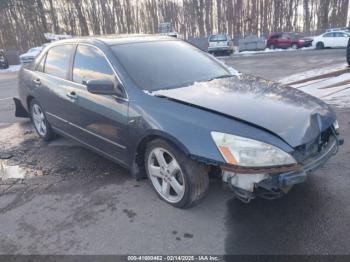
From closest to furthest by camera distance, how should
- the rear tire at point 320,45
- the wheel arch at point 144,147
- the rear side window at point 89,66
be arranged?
the wheel arch at point 144,147 < the rear side window at point 89,66 < the rear tire at point 320,45

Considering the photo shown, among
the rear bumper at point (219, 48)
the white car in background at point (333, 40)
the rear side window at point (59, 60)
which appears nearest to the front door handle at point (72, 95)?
the rear side window at point (59, 60)

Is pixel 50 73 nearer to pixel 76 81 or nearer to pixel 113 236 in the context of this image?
pixel 76 81

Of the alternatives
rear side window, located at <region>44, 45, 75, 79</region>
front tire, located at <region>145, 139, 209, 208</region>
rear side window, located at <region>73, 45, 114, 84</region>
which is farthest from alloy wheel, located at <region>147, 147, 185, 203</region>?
rear side window, located at <region>44, 45, 75, 79</region>

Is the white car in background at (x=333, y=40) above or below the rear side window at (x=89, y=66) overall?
below

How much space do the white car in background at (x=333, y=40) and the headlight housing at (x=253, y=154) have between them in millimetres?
26562

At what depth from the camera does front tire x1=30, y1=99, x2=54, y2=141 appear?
17.6 ft

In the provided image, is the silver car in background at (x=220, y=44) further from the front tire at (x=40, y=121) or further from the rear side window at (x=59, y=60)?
the rear side window at (x=59, y=60)

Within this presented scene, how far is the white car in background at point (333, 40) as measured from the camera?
84.9ft

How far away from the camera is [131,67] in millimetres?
3668

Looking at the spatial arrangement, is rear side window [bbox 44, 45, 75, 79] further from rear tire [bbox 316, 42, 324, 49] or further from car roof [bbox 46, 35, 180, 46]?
rear tire [bbox 316, 42, 324, 49]

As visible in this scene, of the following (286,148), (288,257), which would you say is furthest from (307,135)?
(288,257)

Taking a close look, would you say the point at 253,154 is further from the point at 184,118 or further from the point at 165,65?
the point at 165,65

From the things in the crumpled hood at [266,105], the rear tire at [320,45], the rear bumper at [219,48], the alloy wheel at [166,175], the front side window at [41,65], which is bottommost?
the rear tire at [320,45]

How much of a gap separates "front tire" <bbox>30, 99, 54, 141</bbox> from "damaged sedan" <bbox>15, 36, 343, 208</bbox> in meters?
0.68
